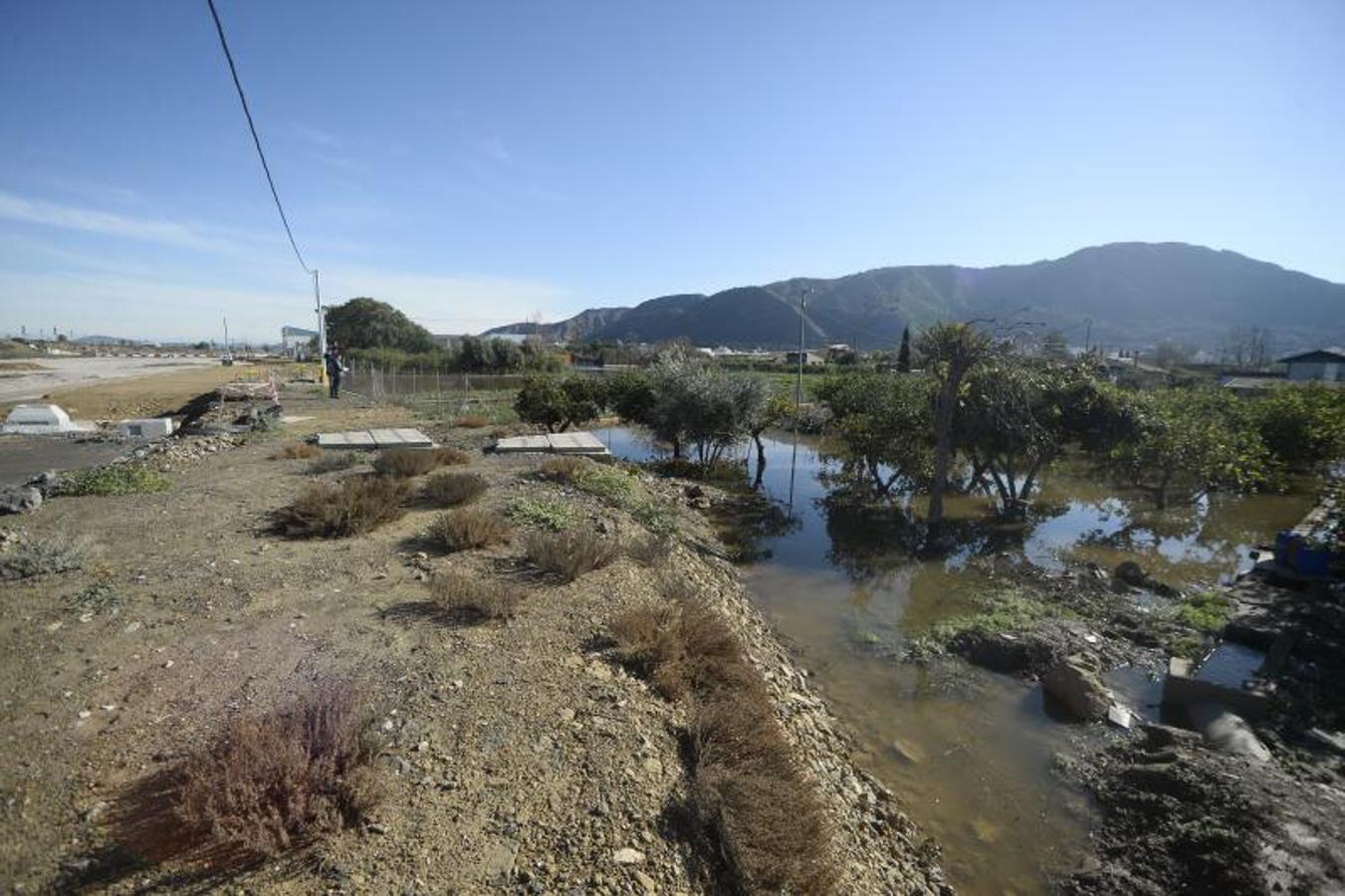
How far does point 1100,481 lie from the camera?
19688mm

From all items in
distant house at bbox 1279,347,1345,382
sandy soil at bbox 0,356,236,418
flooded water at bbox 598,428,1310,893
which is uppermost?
distant house at bbox 1279,347,1345,382

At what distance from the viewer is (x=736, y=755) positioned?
4.31 meters

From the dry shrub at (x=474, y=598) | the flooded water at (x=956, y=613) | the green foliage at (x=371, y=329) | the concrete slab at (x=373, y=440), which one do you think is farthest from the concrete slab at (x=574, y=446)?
the green foliage at (x=371, y=329)

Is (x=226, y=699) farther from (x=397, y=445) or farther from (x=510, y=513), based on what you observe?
(x=397, y=445)

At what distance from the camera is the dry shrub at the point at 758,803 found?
3430mm

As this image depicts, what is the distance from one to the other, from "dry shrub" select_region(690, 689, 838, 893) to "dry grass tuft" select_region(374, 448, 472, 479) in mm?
8593

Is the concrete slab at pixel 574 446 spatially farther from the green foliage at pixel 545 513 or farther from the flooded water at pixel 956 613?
the green foliage at pixel 545 513

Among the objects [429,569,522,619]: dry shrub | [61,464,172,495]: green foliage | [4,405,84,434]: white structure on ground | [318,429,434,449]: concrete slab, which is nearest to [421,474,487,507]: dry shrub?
[429,569,522,619]: dry shrub

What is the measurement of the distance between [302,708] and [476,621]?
7.04 feet

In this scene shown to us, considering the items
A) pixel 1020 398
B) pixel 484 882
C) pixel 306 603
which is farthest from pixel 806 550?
pixel 484 882

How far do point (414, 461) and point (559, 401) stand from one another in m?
8.65

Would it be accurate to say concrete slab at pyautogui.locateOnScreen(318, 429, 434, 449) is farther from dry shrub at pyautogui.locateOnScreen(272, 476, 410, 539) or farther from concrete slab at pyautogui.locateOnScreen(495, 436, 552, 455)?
dry shrub at pyautogui.locateOnScreen(272, 476, 410, 539)

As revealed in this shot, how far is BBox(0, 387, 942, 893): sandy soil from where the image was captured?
3014 mm

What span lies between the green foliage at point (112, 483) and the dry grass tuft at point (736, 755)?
8.86 meters
